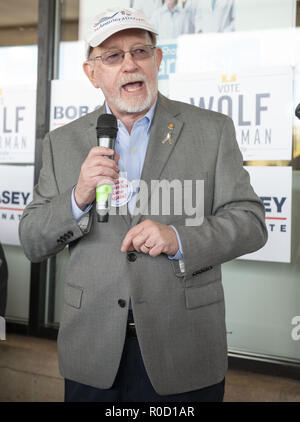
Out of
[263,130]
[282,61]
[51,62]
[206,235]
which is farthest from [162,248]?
[51,62]

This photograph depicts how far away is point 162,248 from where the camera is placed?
1592 mm

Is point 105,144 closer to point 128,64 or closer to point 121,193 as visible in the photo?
point 121,193

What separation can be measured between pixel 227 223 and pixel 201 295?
300 millimetres

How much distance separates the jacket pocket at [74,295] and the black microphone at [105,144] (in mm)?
443

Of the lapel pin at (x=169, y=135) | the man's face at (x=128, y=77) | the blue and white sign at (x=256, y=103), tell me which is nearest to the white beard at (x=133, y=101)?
the man's face at (x=128, y=77)

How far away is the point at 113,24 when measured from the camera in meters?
1.85

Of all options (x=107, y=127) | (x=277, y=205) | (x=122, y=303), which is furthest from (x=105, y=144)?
(x=277, y=205)

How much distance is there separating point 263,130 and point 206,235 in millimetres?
1706

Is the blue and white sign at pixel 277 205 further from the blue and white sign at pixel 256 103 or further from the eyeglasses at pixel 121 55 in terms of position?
the eyeglasses at pixel 121 55

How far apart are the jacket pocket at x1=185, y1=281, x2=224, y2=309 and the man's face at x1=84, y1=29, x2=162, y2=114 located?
0.73 metres

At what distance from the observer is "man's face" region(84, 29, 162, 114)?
73.7 inches

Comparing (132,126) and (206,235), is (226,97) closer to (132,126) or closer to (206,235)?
(132,126)

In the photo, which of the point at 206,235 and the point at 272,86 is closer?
the point at 206,235

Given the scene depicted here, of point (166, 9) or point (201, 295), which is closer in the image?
point (201, 295)
